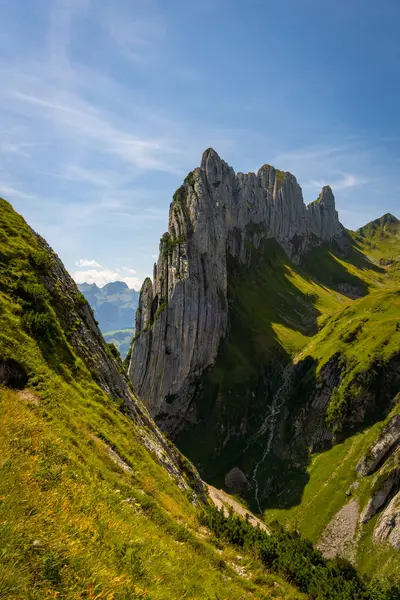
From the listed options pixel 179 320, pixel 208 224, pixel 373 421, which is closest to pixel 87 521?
pixel 373 421

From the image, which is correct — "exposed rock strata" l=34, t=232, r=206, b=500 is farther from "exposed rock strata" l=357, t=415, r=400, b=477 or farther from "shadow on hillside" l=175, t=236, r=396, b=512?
"shadow on hillside" l=175, t=236, r=396, b=512

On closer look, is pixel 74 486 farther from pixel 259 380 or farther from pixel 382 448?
pixel 259 380

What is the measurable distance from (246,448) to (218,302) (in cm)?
6229

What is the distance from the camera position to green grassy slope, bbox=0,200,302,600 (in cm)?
761

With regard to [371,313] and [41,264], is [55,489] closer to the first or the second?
[41,264]

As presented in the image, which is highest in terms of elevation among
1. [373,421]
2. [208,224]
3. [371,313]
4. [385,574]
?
[208,224]

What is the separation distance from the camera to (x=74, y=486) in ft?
42.8

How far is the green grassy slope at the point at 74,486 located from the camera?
25.0 feet

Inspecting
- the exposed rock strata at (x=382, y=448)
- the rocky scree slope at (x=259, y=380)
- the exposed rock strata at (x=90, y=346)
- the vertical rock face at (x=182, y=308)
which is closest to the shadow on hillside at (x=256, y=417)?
the rocky scree slope at (x=259, y=380)

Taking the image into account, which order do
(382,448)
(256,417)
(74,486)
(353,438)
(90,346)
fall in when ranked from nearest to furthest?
(74,486)
(90,346)
(382,448)
(353,438)
(256,417)

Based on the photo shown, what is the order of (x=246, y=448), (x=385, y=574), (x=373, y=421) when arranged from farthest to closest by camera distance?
(x=246, y=448) → (x=373, y=421) → (x=385, y=574)

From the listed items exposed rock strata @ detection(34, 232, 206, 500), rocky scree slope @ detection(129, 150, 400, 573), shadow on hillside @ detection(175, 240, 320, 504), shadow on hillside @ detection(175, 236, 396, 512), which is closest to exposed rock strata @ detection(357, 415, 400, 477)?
rocky scree slope @ detection(129, 150, 400, 573)

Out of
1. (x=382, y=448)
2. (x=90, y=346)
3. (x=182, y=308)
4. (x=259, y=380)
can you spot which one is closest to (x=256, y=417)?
(x=259, y=380)

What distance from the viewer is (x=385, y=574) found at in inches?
2227
